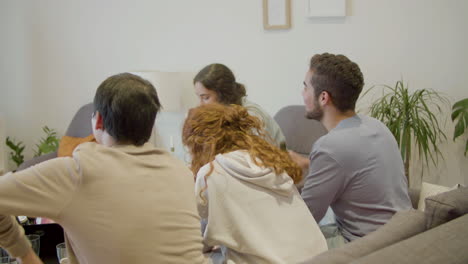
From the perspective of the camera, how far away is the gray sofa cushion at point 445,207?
1.63 m

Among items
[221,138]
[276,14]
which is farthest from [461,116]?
[221,138]

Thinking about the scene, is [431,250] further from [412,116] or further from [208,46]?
[208,46]

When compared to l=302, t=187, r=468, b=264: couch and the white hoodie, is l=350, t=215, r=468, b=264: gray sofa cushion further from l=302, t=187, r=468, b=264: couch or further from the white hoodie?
the white hoodie

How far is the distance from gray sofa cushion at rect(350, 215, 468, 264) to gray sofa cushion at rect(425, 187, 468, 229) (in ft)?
0.34

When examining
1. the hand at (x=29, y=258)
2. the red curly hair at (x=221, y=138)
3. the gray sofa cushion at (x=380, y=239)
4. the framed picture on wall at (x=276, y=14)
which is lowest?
the gray sofa cushion at (x=380, y=239)

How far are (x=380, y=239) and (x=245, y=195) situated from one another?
45cm

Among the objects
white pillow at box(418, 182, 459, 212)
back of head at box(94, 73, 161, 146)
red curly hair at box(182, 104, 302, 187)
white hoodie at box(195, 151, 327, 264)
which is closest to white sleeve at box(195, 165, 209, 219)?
white hoodie at box(195, 151, 327, 264)

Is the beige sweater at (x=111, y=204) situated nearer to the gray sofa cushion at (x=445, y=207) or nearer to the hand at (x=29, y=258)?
the hand at (x=29, y=258)

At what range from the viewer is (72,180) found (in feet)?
4.27

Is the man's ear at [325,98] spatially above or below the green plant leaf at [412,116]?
above

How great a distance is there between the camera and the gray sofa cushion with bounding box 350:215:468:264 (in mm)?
1351

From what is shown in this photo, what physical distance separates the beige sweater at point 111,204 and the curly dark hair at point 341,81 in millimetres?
1070

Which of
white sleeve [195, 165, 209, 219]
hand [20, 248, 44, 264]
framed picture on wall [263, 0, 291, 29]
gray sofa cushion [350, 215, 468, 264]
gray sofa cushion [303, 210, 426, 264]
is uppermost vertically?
framed picture on wall [263, 0, 291, 29]

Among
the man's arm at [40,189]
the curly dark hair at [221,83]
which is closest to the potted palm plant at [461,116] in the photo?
the curly dark hair at [221,83]
